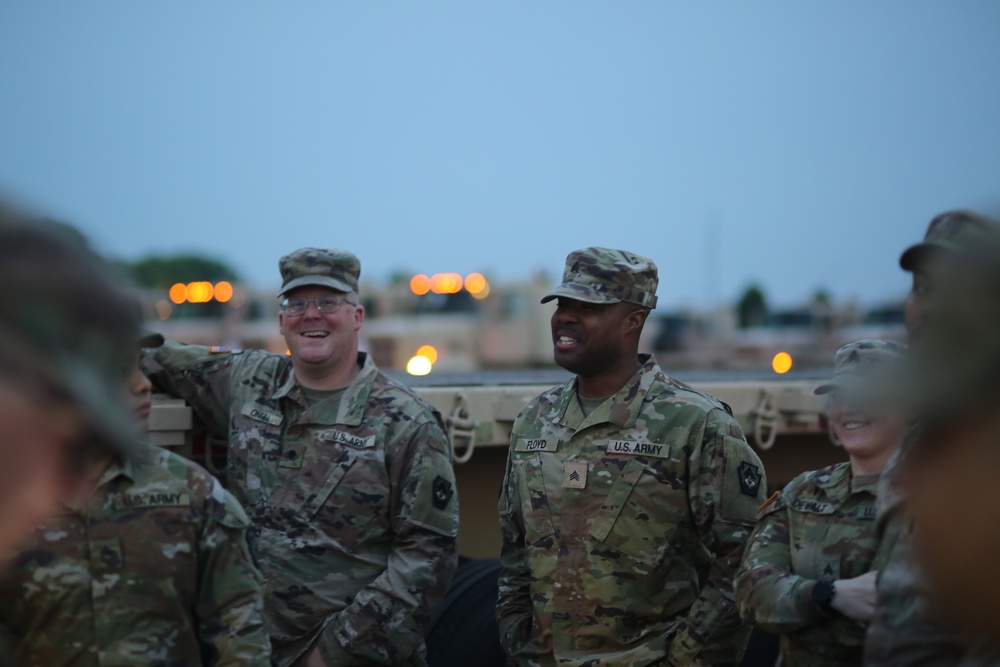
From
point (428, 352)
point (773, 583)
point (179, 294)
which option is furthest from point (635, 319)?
point (179, 294)

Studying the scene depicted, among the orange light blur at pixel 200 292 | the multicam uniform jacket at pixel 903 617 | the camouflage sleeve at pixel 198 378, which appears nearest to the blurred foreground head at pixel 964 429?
the multicam uniform jacket at pixel 903 617

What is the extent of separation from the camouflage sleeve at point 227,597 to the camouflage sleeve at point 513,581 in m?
1.45

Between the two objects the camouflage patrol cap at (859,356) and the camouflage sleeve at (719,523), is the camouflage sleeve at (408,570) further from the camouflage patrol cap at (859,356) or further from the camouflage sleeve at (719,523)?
the camouflage patrol cap at (859,356)

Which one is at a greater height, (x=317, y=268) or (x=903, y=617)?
(x=317, y=268)

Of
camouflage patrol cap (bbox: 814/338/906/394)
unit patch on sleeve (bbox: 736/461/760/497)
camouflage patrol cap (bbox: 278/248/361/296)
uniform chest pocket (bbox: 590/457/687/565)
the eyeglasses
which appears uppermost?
camouflage patrol cap (bbox: 278/248/361/296)

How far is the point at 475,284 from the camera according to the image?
21.1 metres

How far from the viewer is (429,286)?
825 inches

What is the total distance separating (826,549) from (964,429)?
2.01 meters

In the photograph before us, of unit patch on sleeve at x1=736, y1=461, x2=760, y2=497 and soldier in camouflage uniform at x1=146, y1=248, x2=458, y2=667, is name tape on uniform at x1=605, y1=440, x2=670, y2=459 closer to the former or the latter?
unit patch on sleeve at x1=736, y1=461, x2=760, y2=497

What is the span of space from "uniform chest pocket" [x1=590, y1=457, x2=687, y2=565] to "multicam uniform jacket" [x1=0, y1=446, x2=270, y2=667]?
143cm

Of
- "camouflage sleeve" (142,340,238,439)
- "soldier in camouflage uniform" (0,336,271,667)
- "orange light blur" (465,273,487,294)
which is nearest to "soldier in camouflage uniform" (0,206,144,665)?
"soldier in camouflage uniform" (0,336,271,667)

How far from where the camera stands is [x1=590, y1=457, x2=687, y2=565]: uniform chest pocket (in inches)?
143

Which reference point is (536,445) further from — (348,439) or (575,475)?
(348,439)

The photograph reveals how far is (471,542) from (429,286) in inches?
614
